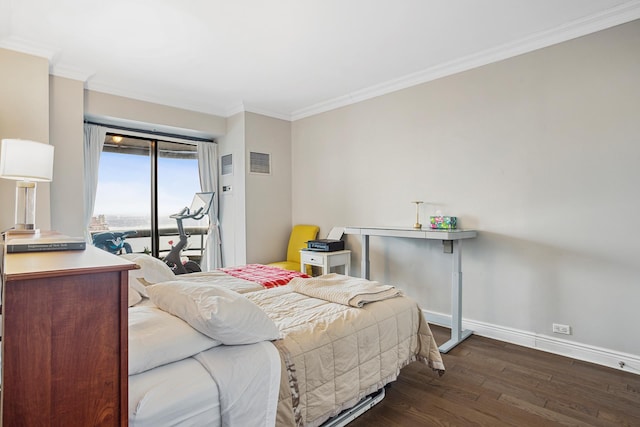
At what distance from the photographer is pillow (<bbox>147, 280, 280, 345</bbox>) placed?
1.37 m

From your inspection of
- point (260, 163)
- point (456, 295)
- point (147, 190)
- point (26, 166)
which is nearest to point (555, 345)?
point (456, 295)

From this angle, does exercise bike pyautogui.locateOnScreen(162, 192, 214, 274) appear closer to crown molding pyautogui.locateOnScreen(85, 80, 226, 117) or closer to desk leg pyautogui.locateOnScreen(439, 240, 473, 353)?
crown molding pyautogui.locateOnScreen(85, 80, 226, 117)

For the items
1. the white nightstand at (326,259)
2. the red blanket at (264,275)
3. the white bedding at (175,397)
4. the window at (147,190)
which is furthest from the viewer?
the window at (147,190)

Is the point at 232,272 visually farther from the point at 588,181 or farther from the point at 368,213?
the point at 588,181

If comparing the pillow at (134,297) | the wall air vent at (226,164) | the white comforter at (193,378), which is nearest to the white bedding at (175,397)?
the white comforter at (193,378)

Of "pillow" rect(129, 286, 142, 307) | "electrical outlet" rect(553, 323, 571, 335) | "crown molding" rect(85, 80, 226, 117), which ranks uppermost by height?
"crown molding" rect(85, 80, 226, 117)

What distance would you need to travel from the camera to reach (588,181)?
2.73m

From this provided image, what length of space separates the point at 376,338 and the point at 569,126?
Answer: 7.88ft

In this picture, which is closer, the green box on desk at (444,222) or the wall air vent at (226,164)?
the green box on desk at (444,222)

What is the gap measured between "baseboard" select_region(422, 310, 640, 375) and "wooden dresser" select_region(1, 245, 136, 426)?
3.18 meters

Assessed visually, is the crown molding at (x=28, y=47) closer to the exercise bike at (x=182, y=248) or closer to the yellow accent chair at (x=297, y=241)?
the exercise bike at (x=182, y=248)

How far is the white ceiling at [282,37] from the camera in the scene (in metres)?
2.55

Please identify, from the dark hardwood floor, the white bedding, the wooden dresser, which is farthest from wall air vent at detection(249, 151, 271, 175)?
the wooden dresser

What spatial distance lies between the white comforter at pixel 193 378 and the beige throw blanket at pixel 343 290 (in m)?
0.75
